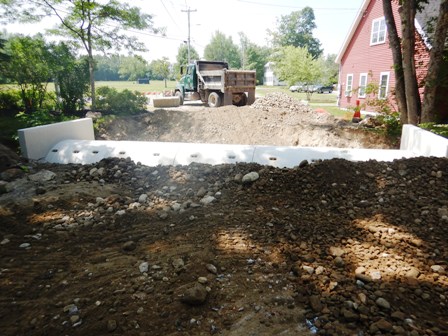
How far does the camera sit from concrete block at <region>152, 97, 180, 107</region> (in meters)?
17.6

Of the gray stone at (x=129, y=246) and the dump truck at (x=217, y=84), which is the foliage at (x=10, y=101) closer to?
the dump truck at (x=217, y=84)

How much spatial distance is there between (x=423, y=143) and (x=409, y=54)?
3397mm

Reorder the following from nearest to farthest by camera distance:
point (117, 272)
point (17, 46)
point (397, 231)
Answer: point (117, 272)
point (397, 231)
point (17, 46)

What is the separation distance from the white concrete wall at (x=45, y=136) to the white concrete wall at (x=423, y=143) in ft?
24.0

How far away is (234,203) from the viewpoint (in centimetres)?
395

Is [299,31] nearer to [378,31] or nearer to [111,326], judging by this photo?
[378,31]

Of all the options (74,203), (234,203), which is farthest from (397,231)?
(74,203)

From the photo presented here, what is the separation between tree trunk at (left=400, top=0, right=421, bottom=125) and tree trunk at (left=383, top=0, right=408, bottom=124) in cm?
46

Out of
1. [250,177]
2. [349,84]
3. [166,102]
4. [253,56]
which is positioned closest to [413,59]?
[250,177]

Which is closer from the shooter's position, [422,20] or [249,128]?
[249,128]

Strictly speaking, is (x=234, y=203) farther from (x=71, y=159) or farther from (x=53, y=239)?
(x=71, y=159)

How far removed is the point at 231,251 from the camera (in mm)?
2848

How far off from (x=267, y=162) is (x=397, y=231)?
2763mm

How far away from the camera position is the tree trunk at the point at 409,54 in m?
7.65
